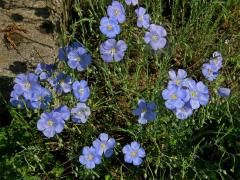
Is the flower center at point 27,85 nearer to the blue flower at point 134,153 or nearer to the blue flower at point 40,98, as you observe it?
the blue flower at point 40,98

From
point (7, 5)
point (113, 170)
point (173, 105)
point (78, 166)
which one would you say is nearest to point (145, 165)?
point (113, 170)

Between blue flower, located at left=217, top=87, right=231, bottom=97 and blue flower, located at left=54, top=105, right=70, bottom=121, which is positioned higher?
blue flower, located at left=217, top=87, right=231, bottom=97

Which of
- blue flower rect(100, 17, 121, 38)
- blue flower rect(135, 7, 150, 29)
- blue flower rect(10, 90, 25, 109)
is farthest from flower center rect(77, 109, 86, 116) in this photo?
blue flower rect(135, 7, 150, 29)

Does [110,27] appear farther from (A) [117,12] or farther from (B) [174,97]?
(B) [174,97]

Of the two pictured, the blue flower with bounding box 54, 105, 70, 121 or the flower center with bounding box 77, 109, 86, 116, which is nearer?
the blue flower with bounding box 54, 105, 70, 121

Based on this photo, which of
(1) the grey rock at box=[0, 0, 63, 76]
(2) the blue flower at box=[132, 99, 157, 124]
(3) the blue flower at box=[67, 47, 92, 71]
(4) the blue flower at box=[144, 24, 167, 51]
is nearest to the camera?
(2) the blue flower at box=[132, 99, 157, 124]

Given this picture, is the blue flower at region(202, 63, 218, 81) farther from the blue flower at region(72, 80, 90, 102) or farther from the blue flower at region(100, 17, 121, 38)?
the blue flower at region(72, 80, 90, 102)

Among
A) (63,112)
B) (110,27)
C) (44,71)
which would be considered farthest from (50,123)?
(110,27)
